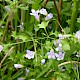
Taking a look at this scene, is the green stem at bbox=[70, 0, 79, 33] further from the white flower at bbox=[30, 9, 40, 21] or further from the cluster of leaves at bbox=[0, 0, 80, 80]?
the white flower at bbox=[30, 9, 40, 21]

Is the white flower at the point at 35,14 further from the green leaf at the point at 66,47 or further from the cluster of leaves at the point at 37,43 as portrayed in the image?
the green leaf at the point at 66,47

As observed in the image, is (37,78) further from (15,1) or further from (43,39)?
(15,1)

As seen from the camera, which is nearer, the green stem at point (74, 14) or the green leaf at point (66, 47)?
the green leaf at point (66, 47)

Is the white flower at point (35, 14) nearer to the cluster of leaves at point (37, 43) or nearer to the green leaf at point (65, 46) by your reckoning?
the cluster of leaves at point (37, 43)

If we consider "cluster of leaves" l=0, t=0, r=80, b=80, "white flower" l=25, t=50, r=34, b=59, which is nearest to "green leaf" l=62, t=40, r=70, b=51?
"cluster of leaves" l=0, t=0, r=80, b=80

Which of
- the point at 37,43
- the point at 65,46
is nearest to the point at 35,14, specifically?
the point at 37,43

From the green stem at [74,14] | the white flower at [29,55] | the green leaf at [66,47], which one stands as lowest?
the white flower at [29,55]

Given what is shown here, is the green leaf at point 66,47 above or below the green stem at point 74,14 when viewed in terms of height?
below

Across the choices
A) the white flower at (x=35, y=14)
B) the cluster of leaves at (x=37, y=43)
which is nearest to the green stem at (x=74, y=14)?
the cluster of leaves at (x=37, y=43)

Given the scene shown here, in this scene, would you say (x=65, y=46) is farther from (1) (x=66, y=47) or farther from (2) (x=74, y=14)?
(2) (x=74, y=14)
